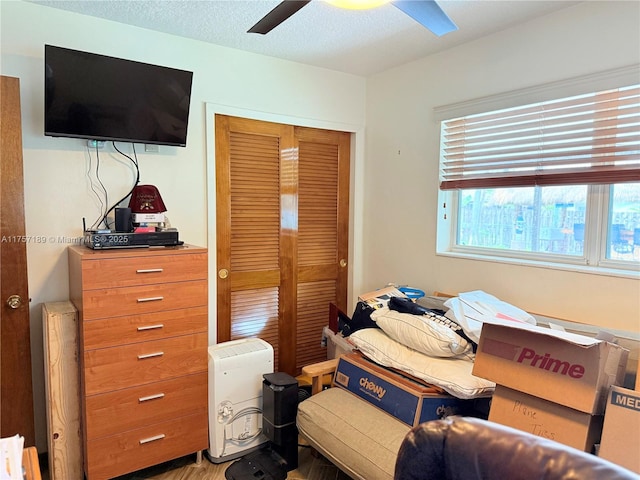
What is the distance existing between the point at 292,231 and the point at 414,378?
4.98ft

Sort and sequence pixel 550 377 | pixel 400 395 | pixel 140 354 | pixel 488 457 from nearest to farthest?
1. pixel 488 457
2. pixel 550 377
3. pixel 400 395
4. pixel 140 354

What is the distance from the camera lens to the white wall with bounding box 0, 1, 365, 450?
6.90ft

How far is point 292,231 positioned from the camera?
3.08 metres

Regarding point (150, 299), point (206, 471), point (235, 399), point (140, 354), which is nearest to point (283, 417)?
point (235, 399)

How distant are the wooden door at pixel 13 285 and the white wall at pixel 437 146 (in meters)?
2.33

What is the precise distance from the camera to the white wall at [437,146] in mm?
1988

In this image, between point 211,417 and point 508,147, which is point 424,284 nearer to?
point 508,147

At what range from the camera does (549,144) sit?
2.23 metres

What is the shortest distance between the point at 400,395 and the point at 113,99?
209cm

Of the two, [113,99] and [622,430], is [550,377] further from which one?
[113,99]

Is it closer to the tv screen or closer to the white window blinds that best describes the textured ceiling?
the tv screen

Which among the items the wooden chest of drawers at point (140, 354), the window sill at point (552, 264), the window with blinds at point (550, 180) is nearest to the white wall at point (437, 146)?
the window sill at point (552, 264)

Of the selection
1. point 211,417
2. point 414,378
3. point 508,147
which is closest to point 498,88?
point 508,147

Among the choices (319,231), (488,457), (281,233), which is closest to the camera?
(488,457)
